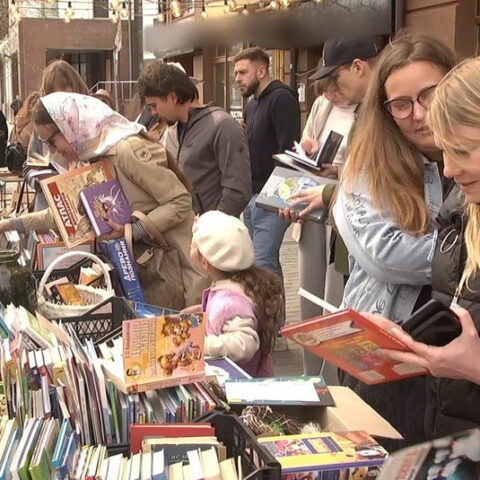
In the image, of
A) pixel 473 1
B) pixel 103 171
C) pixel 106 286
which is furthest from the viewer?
pixel 473 1

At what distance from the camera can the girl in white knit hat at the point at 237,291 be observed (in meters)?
2.68

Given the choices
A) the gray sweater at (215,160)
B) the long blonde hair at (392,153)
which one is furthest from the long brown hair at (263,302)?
the gray sweater at (215,160)

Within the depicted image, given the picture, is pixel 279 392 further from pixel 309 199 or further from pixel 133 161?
pixel 133 161

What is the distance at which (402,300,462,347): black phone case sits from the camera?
1.58 meters

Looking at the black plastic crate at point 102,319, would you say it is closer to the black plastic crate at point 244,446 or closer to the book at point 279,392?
the book at point 279,392

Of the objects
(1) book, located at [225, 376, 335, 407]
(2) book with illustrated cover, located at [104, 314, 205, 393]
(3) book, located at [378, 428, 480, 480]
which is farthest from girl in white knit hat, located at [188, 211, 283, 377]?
(3) book, located at [378, 428, 480, 480]

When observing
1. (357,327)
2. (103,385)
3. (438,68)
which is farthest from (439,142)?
(103,385)

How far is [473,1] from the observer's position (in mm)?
8016

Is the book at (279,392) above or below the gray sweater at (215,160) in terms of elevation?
below

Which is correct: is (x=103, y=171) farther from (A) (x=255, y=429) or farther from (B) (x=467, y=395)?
(B) (x=467, y=395)

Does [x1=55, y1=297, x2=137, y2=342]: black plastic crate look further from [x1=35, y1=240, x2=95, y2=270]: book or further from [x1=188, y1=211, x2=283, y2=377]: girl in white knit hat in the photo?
[x1=35, y1=240, x2=95, y2=270]: book

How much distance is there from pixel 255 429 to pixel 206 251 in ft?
3.48

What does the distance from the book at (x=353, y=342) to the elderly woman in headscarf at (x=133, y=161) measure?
1718mm

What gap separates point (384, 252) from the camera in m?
2.02
